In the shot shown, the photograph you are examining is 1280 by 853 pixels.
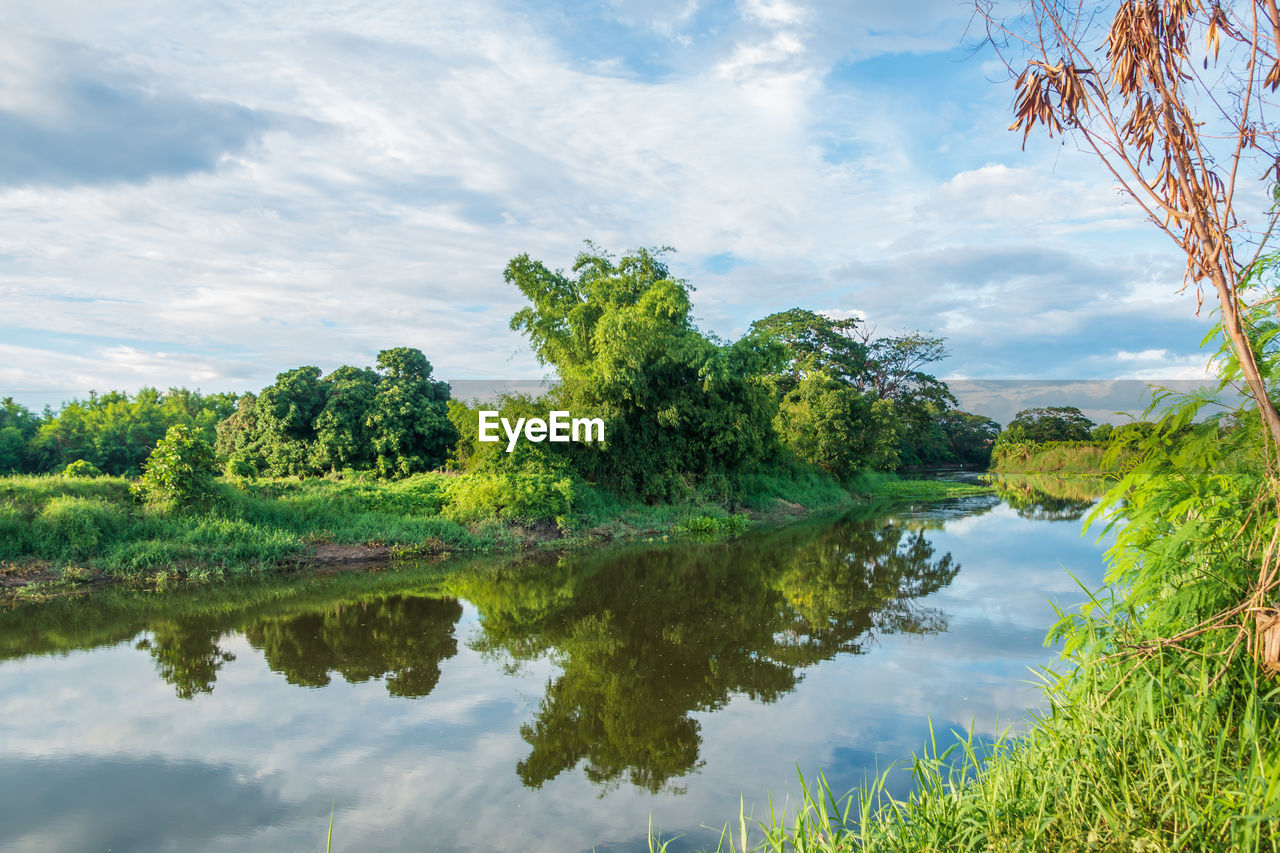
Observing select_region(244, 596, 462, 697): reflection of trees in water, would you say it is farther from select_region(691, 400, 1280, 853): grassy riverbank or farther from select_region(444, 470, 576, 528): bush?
select_region(444, 470, 576, 528): bush

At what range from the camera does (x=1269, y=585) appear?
2260 millimetres

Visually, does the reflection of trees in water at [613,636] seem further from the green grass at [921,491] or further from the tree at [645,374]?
the green grass at [921,491]

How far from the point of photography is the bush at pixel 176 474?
11.1m

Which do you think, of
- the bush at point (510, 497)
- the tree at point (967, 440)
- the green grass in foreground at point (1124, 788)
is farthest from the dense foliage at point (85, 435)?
the tree at point (967, 440)

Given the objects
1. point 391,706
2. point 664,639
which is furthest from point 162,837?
point 664,639

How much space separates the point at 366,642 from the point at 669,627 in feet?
10.8

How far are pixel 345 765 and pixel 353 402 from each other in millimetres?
14614

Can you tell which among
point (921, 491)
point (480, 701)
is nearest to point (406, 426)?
point (480, 701)

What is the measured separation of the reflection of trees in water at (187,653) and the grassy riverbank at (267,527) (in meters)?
2.57

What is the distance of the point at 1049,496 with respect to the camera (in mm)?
25797

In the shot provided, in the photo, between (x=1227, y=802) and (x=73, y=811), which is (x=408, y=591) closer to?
(x=73, y=811)

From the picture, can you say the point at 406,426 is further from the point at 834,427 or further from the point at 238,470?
the point at 834,427

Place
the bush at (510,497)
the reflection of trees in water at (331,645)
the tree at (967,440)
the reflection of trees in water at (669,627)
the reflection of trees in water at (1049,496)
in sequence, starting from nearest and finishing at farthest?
the reflection of trees in water at (669,627)
the reflection of trees in water at (331,645)
the bush at (510,497)
the reflection of trees in water at (1049,496)
the tree at (967,440)

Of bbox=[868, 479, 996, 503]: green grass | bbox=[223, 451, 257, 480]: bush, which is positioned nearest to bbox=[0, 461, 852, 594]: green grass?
bbox=[223, 451, 257, 480]: bush
